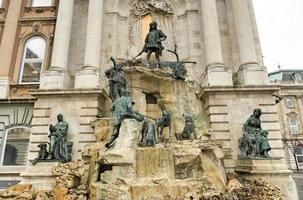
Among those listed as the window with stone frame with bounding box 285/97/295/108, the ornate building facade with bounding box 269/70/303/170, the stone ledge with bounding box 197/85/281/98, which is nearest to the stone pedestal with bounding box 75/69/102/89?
the stone ledge with bounding box 197/85/281/98

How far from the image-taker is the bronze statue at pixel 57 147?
37.2 feet

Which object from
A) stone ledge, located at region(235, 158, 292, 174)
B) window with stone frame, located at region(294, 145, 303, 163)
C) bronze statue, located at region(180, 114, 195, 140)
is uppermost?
window with stone frame, located at region(294, 145, 303, 163)

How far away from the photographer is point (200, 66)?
16.3m

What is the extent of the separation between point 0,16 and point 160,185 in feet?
56.3

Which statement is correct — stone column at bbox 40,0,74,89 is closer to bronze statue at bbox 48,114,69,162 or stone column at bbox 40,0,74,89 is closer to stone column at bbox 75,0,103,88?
stone column at bbox 75,0,103,88

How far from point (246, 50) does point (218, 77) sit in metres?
2.46

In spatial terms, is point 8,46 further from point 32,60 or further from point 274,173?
→ point 274,173

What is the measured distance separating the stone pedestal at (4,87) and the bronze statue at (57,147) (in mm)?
6118

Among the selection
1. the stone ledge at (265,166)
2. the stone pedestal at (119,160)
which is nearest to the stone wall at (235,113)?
the stone ledge at (265,166)

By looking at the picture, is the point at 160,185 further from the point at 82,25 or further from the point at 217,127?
the point at 82,25

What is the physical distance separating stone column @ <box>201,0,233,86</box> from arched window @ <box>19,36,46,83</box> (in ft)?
34.4

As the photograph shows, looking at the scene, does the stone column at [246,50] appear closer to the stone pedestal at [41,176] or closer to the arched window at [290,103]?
the stone pedestal at [41,176]

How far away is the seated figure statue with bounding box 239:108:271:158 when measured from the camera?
10.9 metres

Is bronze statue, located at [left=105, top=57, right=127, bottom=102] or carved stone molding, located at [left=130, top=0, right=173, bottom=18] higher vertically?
carved stone molding, located at [left=130, top=0, right=173, bottom=18]
